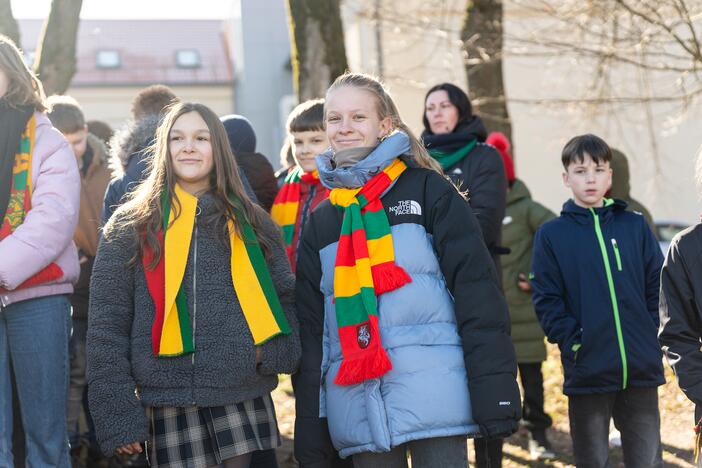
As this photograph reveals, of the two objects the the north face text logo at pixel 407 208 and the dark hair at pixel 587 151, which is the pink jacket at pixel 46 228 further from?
the dark hair at pixel 587 151

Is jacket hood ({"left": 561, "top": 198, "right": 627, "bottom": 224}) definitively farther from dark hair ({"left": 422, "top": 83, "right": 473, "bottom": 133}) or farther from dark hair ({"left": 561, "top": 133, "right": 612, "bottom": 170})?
dark hair ({"left": 422, "top": 83, "right": 473, "bottom": 133})

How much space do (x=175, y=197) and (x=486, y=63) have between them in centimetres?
871

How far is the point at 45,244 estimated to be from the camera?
442 centimetres

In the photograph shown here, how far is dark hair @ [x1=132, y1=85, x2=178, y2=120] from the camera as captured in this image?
19.0 ft

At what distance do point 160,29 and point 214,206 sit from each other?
3730 centimetres

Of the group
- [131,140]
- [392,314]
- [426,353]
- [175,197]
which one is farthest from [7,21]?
[426,353]

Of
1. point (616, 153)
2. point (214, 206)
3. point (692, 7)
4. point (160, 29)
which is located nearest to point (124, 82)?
point (160, 29)

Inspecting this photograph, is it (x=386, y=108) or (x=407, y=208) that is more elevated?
(x=386, y=108)

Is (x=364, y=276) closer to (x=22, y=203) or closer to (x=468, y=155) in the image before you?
(x=22, y=203)

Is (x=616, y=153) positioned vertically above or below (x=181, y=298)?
above

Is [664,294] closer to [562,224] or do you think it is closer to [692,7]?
[562,224]

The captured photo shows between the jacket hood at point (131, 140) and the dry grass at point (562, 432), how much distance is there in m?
2.56

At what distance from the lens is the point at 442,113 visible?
5980 mm

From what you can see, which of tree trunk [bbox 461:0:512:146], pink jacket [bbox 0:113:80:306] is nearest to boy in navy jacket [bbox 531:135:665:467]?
pink jacket [bbox 0:113:80:306]
